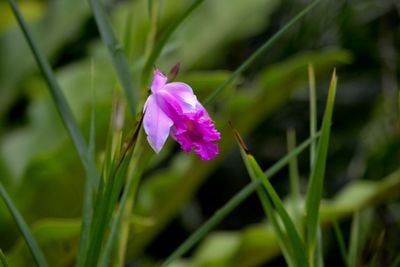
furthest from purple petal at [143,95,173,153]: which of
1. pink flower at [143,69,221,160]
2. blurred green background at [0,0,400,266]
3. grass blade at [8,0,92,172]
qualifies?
blurred green background at [0,0,400,266]

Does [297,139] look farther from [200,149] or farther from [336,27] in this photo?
[200,149]

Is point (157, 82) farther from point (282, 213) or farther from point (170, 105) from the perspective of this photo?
point (282, 213)

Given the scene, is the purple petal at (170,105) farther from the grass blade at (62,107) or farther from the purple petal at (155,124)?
the grass blade at (62,107)

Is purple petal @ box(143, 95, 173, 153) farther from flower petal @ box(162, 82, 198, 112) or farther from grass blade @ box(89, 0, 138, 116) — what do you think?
grass blade @ box(89, 0, 138, 116)

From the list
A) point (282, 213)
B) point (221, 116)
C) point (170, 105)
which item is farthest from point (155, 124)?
point (221, 116)

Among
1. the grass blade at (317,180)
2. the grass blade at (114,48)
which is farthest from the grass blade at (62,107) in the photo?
the grass blade at (317,180)

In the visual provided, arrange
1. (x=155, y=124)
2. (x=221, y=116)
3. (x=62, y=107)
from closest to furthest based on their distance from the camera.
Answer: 1. (x=155, y=124)
2. (x=62, y=107)
3. (x=221, y=116)
